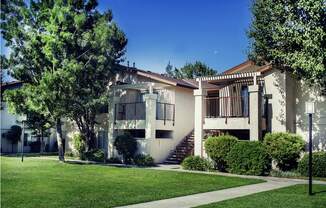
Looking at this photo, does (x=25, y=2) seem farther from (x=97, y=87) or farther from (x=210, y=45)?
(x=210, y=45)

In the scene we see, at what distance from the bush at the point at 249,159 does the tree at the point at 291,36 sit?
169 inches

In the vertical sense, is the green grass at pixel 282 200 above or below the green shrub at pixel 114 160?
below

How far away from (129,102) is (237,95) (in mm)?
9244

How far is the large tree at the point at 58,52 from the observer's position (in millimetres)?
22750

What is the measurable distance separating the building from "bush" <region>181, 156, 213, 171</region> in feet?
4.28

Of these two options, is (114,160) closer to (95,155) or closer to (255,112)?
(95,155)

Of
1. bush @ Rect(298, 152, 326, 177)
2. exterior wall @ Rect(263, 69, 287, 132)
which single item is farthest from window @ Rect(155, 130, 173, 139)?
bush @ Rect(298, 152, 326, 177)

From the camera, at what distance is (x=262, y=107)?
22516 millimetres

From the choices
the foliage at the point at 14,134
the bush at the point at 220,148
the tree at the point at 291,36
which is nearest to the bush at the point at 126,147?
the bush at the point at 220,148

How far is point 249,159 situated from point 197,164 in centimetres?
325

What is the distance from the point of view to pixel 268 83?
22.9 m

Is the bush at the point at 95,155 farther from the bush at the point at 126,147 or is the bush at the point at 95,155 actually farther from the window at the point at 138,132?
the window at the point at 138,132

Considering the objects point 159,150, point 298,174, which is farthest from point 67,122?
point 298,174

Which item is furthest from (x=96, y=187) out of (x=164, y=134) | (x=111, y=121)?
(x=111, y=121)
